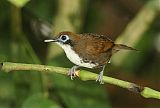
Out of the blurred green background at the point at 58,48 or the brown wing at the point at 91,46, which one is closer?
the brown wing at the point at 91,46

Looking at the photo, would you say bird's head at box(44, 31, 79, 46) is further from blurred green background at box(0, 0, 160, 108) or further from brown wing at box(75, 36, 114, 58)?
blurred green background at box(0, 0, 160, 108)

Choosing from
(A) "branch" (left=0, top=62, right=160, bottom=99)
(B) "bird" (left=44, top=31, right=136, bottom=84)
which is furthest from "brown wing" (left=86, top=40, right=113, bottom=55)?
(A) "branch" (left=0, top=62, right=160, bottom=99)

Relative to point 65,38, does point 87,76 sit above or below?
below

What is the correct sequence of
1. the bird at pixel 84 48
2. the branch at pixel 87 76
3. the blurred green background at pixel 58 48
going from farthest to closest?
the blurred green background at pixel 58 48, the bird at pixel 84 48, the branch at pixel 87 76

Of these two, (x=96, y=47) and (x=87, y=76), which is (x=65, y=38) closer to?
(x=96, y=47)

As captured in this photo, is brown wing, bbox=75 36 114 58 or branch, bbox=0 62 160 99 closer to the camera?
branch, bbox=0 62 160 99

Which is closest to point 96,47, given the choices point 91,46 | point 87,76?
point 91,46

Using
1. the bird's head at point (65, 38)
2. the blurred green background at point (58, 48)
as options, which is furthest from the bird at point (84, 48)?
the blurred green background at point (58, 48)

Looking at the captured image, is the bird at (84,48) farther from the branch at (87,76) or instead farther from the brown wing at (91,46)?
the branch at (87,76)

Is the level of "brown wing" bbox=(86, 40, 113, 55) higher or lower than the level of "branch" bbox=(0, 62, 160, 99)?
higher
